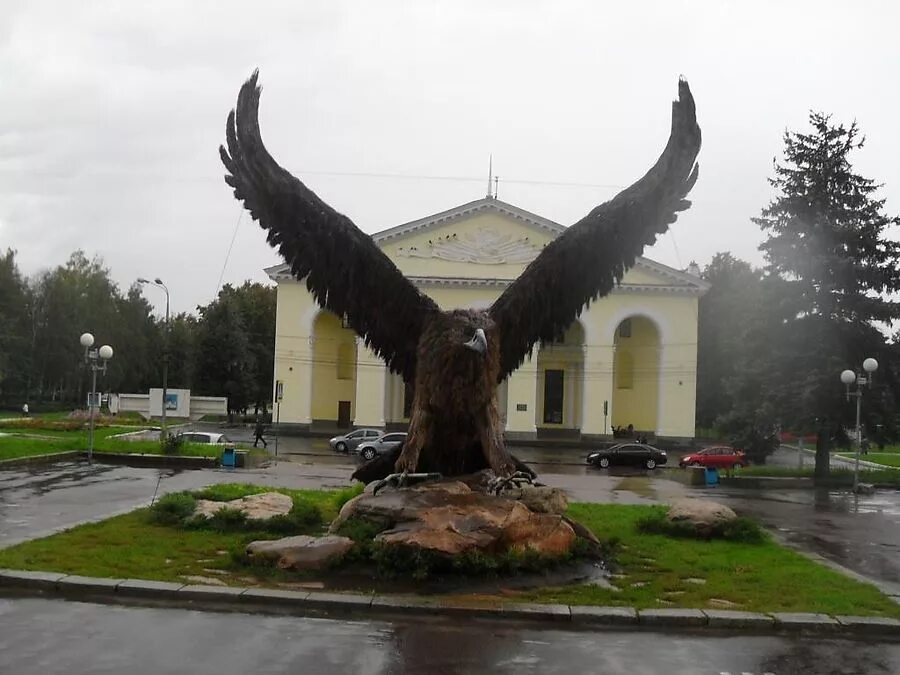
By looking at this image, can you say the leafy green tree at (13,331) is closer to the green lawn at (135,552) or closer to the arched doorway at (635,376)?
the arched doorway at (635,376)

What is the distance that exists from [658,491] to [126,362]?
1946 inches

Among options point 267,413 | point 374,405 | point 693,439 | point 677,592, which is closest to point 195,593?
point 677,592

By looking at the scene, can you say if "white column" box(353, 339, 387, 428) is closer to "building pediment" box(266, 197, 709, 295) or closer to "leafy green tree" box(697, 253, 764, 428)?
"building pediment" box(266, 197, 709, 295)

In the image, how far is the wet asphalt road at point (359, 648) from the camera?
20.9ft

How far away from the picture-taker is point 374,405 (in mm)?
48500

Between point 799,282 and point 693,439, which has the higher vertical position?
point 799,282

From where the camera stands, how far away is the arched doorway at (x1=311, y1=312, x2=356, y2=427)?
2018 inches

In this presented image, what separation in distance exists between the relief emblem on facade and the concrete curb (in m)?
40.3

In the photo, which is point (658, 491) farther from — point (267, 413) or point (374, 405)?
point (267, 413)

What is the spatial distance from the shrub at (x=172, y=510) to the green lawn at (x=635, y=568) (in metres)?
0.16

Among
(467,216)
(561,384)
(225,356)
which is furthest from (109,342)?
(561,384)

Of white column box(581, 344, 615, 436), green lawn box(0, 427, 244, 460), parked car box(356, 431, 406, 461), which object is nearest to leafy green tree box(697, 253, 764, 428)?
white column box(581, 344, 615, 436)

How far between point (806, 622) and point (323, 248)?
281 inches

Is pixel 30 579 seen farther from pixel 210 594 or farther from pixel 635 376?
pixel 635 376
